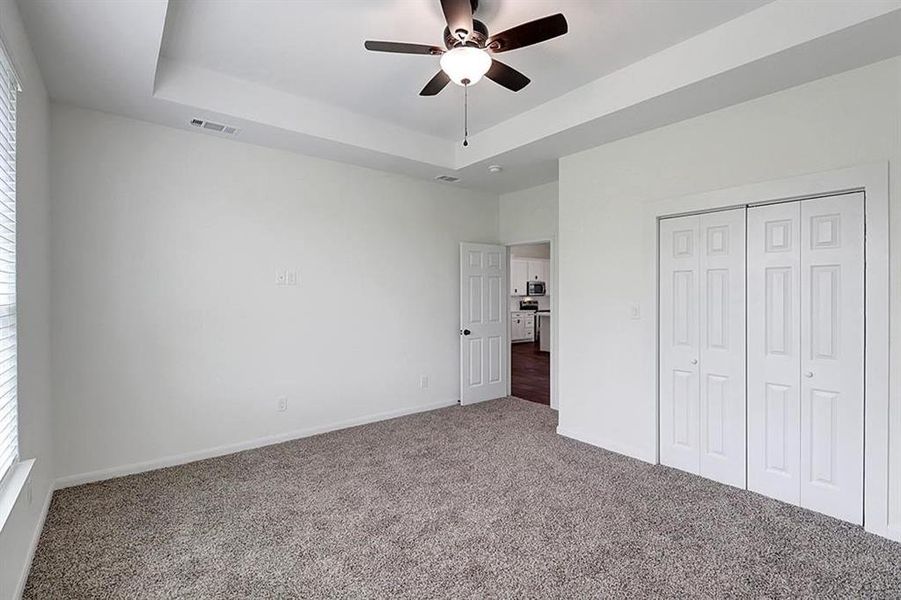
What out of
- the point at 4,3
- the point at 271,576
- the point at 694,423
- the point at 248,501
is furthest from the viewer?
the point at 694,423

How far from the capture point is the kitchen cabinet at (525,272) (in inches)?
434

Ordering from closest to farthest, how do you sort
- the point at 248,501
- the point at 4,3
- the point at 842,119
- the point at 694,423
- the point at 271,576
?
1. the point at 4,3
2. the point at 271,576
3. the point at 842,119
4. the point at 248,501
5. the point at 694,423

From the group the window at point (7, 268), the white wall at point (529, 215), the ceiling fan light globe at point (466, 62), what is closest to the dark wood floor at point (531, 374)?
the white wall at point (529, 215)

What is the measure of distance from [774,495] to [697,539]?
0.92 meters

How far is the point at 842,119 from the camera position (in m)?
2.67

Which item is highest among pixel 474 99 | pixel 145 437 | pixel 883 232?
pixel 474 99

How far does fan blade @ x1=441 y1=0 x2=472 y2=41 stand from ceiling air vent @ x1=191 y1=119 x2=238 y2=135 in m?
2.18

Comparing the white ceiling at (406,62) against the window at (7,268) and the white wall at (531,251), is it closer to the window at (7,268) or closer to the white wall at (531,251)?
the window at (7,268)

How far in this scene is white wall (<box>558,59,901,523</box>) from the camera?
8.40ft

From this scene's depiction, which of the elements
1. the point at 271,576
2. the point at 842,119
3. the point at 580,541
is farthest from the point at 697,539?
the point at 842,119

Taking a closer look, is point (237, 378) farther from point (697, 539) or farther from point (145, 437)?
point (697, 539)

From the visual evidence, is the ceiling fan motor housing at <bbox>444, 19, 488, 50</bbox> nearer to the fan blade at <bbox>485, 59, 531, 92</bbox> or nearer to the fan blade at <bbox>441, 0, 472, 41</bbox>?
the fan blade at <bbox>441, 0, 472, 41</bbox>

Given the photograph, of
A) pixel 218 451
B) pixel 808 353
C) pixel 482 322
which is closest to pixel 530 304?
pixel 482 322

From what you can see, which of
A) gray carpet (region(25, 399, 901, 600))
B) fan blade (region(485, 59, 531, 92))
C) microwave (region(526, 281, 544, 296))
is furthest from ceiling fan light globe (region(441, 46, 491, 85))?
microwave (region(526, 281, 544, 296))
